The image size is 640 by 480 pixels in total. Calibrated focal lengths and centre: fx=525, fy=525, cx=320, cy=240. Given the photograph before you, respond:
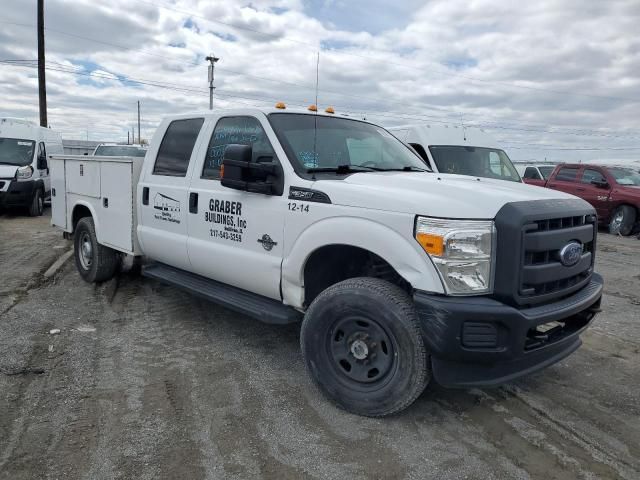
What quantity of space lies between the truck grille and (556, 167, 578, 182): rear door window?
12.0 metres

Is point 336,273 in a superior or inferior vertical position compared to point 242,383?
superior

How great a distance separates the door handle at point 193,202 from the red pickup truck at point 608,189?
11.8m

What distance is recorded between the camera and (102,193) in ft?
19.0

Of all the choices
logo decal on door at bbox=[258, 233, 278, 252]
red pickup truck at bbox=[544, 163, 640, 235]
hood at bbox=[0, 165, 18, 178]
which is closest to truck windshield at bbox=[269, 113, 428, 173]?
logo decal on door at bbox=[258, 233, 278, 252]

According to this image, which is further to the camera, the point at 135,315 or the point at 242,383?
the point at 135,315

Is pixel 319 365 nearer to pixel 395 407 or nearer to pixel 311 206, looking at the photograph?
pixel 395 407

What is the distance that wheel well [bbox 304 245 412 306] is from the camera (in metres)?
3.59

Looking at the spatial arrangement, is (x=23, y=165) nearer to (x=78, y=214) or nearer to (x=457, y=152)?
(x=78, y=214)

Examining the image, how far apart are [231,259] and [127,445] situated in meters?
1.65

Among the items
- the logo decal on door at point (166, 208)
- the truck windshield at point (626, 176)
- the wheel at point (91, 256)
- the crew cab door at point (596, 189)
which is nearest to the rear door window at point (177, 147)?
the logo decal on door at point (166, 208)

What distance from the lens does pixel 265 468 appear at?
2.78m

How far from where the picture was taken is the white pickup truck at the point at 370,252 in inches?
114

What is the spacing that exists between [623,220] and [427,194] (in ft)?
39.3

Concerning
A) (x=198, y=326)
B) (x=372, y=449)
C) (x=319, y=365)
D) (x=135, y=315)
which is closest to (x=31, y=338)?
(x=135, y=315)
